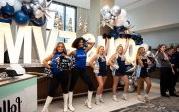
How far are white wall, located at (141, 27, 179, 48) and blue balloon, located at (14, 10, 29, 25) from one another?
28.0 ft

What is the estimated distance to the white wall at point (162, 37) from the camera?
11.7 metres

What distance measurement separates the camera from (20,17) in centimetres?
504

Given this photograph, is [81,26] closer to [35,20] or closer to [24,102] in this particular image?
[35,20]

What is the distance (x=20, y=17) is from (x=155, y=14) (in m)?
8.19

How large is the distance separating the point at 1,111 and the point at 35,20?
10.3 feet

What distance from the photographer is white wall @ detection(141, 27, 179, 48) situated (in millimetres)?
11695

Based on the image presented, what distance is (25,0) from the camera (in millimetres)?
5215

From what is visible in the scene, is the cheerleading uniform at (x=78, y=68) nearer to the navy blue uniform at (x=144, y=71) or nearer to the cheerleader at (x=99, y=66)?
the cheerleader at (x=99, y=66)

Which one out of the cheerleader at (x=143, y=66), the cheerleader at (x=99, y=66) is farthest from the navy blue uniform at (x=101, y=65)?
the cheerleader at (x=143, y=66)

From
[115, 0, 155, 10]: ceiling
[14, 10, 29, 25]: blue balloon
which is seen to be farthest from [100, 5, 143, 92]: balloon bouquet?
[115, 0, 155, 10]: ceiling

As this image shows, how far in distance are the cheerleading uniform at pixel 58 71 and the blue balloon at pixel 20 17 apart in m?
1.22

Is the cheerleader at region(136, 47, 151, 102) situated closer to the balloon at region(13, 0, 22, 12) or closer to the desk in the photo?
the balloon at region(13, 0, 22, 12)

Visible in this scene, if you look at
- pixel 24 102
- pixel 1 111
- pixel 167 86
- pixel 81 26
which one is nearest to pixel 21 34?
pixel 24 102

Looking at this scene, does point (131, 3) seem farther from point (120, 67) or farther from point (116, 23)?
point (120, 67)
